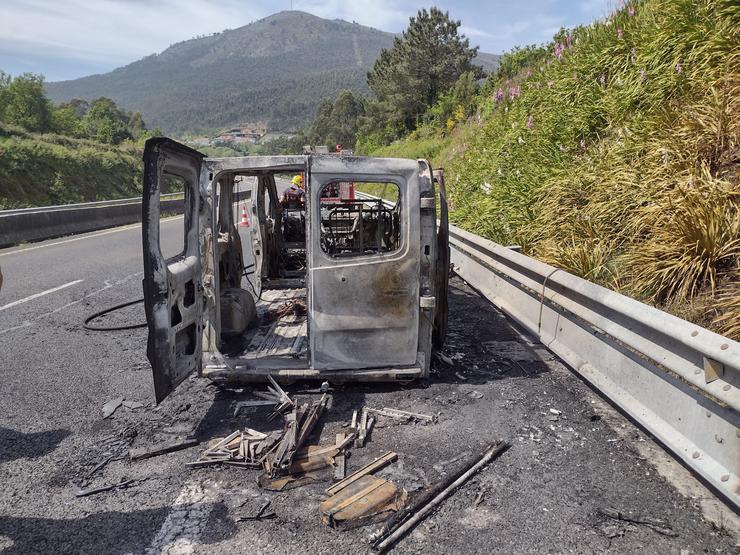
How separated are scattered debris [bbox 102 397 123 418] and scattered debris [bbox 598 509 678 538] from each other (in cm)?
360

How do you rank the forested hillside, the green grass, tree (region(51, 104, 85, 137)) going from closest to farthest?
the forested hillside
the green grass
tree (region(51, 104, 85, 137))

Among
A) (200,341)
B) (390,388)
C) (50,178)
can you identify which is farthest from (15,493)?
(50,178)

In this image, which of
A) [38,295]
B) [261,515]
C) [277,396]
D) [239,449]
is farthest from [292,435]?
[38,295]

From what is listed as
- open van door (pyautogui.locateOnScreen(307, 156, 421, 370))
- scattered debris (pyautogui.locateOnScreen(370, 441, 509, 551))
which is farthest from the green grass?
scattered debris (pyautogui.locateOnScreen(370, 441, 509, 551))

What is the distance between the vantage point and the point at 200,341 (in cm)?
451

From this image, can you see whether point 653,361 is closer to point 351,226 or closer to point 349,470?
point 349,470

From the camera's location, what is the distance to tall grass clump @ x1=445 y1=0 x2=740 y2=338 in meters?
4.89

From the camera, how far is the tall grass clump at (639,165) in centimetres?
489

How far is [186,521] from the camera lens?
9.35 feet

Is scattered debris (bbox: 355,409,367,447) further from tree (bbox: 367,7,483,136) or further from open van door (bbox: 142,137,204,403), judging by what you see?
tree (bbox: 367,7,483,136)

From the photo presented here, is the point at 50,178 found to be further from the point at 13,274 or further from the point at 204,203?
the point at 204,203

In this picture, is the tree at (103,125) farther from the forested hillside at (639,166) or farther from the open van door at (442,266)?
the open van door at (442,266)

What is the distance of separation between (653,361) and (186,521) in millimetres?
3218

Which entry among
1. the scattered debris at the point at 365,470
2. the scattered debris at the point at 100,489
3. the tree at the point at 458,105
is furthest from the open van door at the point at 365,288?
the tree at the point at 458,105
